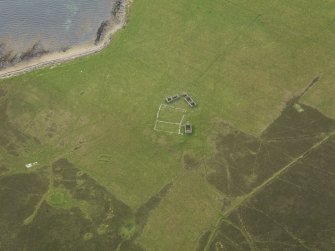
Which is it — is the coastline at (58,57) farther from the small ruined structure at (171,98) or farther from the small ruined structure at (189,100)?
the small ruined structure at (189,100)

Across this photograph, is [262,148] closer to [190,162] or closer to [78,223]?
[190,162]

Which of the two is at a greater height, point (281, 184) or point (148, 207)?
point (281, 184)

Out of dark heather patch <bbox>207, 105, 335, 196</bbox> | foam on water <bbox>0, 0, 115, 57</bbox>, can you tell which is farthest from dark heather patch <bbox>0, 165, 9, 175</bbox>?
dark heather patch <bbox>207, 105, 335, 196</bbox>

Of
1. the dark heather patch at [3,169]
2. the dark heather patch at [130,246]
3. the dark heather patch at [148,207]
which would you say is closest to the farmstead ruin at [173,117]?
the dark heather patch at [148,207]

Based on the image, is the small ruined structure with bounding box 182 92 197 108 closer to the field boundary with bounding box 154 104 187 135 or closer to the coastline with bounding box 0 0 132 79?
the field boundary with bounding box 154 104 187 135

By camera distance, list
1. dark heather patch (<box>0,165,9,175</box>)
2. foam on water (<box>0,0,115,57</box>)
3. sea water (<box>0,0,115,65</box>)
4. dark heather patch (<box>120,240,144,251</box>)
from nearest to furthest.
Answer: dark heather patch (<box>120,240,144,251</box>), dark heather patch (<box>0,165,9,175</box>), sea water (<box>0,0,115,65</box>), foam on water (<box>0,0,115,57</box>)

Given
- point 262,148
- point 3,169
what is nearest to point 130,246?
point 3,169

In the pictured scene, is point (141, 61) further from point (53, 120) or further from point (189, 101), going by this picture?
point (53, 120)
